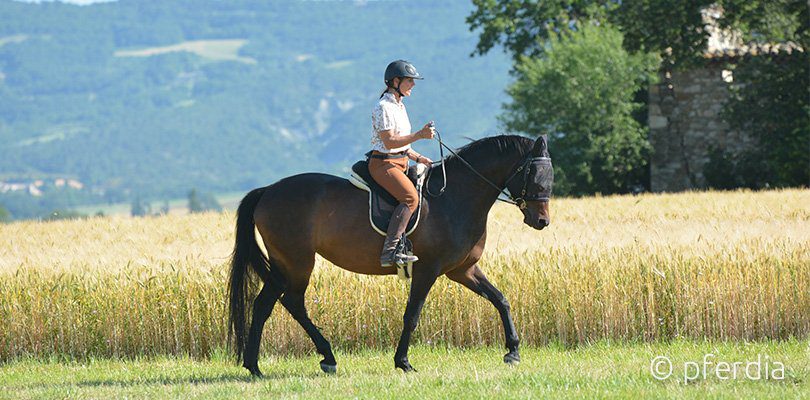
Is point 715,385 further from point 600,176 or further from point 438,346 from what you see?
point 600,176

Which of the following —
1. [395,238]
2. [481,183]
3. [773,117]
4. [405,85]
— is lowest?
[773,117]

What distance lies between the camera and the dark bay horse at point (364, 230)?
31.4 ft

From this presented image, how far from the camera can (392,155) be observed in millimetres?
9555

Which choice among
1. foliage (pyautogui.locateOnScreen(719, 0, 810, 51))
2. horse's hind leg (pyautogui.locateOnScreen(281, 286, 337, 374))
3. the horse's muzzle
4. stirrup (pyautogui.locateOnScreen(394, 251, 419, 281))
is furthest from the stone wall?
horse's hind leg (pyautogui.locateOnScreen(281, 286, 337, 374))

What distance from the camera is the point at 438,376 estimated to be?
9297mm

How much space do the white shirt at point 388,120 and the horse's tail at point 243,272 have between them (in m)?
1.20

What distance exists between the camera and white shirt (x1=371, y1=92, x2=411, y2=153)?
9367 mm

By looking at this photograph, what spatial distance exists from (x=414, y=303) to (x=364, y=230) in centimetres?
77

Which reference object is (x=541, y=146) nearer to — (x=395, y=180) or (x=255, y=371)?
(x=395, y=180)

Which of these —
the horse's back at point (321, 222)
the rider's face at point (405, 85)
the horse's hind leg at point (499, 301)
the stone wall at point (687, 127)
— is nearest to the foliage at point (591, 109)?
the stone wall at point (687, 127)

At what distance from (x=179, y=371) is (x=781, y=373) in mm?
5344

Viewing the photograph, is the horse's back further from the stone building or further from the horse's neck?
the stone building

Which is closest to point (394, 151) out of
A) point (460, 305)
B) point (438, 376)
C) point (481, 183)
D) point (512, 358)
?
point (481, 183)

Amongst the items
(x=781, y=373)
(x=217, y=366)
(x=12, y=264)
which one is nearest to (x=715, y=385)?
(x=781, y=373)
